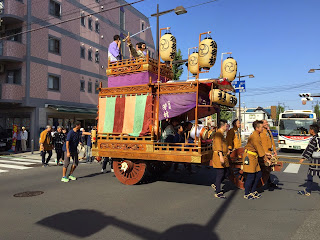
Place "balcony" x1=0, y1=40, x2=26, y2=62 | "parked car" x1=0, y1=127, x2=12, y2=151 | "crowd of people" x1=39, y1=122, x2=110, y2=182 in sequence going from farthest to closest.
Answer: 1. "balcony" x1=0, y1=40, x2=26, y2=62
2. "parked car" x1=0, y1=127, x2=12, y2=151
3. "crowd of people" x1=39, y1=122, x2=110, y2=182

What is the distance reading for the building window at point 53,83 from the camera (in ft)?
67.2

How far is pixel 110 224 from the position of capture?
184 inches

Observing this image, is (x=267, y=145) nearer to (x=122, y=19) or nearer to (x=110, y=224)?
(x=110, y=224)

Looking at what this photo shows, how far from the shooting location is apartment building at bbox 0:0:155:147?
18438mm

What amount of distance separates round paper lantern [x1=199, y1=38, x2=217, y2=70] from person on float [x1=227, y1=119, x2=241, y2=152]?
198cm

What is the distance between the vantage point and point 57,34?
2078cm

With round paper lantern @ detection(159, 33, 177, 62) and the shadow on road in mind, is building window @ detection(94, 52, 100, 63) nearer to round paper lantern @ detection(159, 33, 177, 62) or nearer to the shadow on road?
round paper lantern @ detection(159, 33, 177, 62)

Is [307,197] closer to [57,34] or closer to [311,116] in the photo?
[311,116]

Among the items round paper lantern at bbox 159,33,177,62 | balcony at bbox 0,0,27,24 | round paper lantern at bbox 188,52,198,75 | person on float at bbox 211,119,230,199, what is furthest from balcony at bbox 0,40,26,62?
person on float at bbox 211,119,230,199

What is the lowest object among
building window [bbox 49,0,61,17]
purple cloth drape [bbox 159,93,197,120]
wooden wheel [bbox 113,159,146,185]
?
wooden wheel [bbox 113,159,146,185]

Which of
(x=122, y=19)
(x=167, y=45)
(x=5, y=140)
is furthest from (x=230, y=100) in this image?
(x=122, y=19)

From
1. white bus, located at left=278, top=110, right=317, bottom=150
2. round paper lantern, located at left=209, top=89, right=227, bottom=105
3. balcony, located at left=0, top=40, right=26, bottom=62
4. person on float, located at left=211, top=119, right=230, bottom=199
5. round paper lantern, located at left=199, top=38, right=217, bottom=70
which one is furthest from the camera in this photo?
balcony, located at left=0, top=40, right=26, bottom=62

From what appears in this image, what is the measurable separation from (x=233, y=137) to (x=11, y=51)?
17.0m

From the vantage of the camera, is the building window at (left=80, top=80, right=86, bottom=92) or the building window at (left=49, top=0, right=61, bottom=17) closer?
the building window at (left=49, top=0, right=61, bottom=17)
